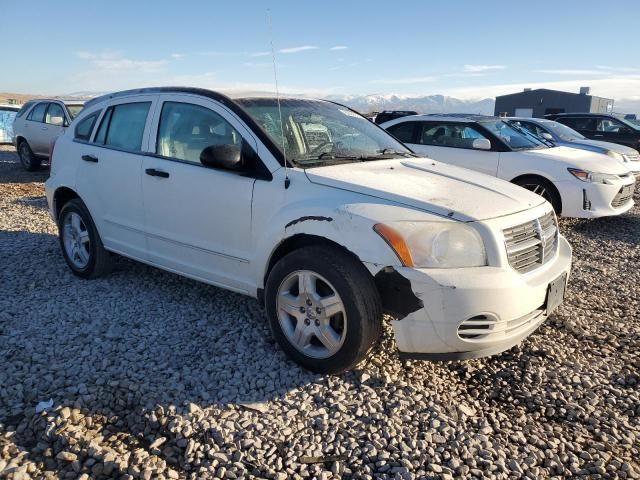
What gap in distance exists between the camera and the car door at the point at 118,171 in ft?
14.0

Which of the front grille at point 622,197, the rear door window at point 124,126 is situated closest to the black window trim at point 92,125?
the rear door window at point 124,126

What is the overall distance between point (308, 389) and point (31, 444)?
1456 mm

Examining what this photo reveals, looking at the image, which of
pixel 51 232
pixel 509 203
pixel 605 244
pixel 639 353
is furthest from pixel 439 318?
pixel 51 232

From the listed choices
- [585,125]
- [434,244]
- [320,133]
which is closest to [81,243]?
[320,133]

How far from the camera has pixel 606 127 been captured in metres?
15.7

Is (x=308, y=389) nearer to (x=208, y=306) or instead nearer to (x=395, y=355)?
(x=395, y=355)

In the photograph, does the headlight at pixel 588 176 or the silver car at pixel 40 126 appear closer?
the headlight at pixel 588 176

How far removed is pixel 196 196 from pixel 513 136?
19.5ft

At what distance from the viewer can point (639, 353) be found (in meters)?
3.60

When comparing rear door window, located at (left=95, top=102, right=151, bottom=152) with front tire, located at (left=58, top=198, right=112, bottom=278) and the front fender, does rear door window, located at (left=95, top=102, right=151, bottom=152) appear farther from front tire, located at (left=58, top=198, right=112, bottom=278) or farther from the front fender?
the front fender

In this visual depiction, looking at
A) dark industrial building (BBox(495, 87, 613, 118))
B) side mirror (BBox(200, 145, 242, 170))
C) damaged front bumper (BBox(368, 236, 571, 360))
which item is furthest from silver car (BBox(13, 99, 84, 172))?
dark industrial building (BBox(495, 87, 613, 118))

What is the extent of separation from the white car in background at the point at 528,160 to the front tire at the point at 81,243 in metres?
4.89

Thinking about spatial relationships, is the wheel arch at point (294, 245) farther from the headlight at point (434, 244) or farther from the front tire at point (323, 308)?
the headlight at point (434, 244)

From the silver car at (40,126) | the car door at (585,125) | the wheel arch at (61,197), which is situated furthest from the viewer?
the car door at (585,125)
